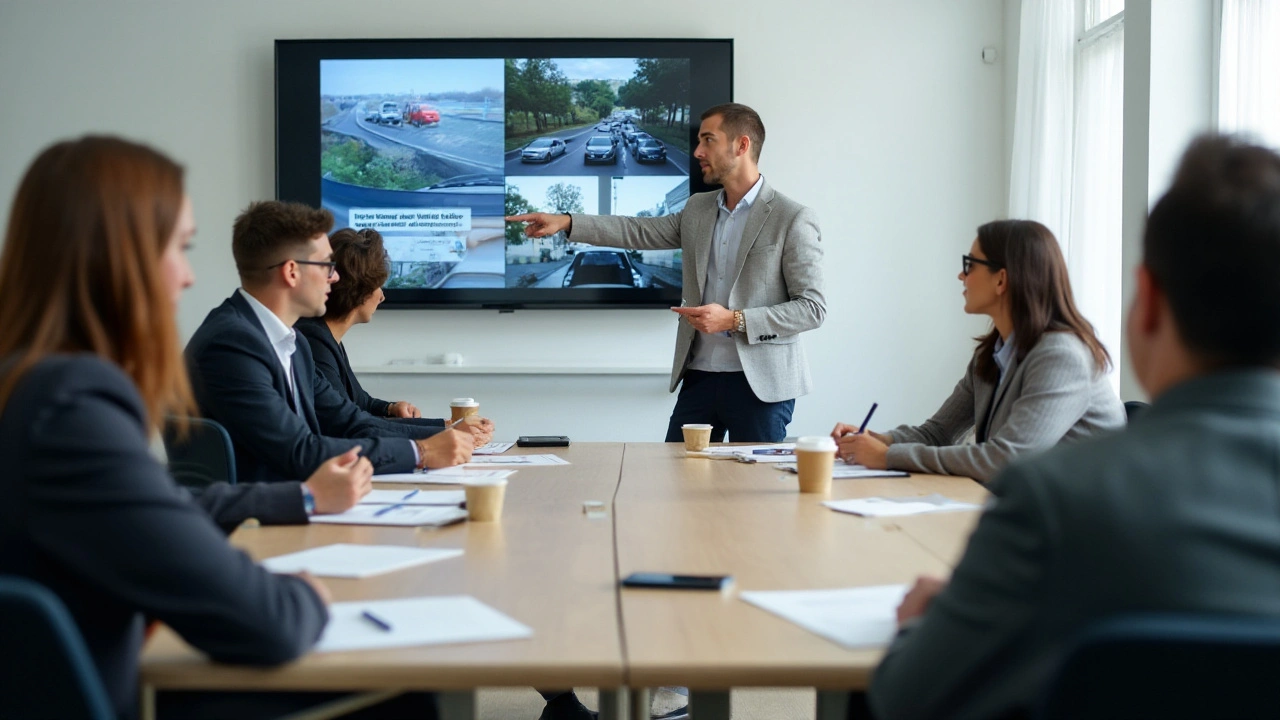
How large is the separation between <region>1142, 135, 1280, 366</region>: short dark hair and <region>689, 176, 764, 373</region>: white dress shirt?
3.02m

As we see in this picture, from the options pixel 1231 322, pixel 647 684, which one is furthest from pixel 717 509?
pixel 1231 322

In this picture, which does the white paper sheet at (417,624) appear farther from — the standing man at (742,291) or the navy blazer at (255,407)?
the standing man at (742,291)

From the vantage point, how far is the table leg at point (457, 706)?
136 cm

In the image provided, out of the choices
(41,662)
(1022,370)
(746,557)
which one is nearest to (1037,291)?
(1022,370)

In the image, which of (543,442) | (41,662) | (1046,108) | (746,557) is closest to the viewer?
(41,662)

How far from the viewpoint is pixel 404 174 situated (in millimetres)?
5340

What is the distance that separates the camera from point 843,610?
1433mm

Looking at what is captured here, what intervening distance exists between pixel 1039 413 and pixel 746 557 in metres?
1.11


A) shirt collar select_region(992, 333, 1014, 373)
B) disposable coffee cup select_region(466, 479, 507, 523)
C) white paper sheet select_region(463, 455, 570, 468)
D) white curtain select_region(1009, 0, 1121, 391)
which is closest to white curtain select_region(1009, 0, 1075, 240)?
white curtain select_region(1009, 0, 1121, 391)

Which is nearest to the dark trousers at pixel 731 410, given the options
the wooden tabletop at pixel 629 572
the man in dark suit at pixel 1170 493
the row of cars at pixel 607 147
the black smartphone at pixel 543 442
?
the black smartphone at pixel 543 442

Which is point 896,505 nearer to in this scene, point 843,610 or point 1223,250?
point 843,610

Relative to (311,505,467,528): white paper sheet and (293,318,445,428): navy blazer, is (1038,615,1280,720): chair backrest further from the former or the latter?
(293,318,445,428): navy blazer

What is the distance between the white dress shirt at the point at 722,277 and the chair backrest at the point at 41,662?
302cm

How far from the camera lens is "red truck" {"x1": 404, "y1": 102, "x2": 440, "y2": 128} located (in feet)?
17.4
